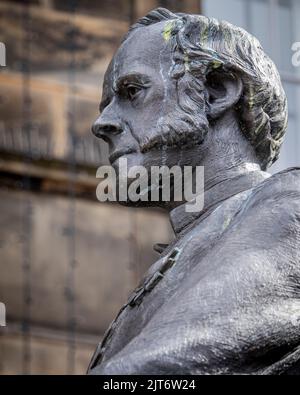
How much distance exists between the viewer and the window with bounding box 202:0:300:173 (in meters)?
26.3

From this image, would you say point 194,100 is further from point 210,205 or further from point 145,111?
point 210,205

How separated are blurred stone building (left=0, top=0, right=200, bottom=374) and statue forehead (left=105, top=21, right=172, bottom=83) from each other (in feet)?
65.0

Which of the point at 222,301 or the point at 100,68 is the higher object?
the point at 100,68

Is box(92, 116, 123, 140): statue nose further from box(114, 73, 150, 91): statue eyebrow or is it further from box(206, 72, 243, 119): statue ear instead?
box(206, 72, 243, 119): statue ear

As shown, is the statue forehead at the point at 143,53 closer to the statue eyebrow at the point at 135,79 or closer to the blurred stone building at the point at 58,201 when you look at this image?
the statue eyebrow at the point at 135,79

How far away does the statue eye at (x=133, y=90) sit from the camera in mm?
6871

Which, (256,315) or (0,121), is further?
(0,121)

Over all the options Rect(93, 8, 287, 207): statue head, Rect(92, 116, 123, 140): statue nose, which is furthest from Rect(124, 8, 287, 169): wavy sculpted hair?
Rect(92, 116, 123, 140): statue nose

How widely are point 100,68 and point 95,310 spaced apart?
98.8 inches

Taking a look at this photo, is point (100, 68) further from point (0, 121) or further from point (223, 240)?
point (223, 240)

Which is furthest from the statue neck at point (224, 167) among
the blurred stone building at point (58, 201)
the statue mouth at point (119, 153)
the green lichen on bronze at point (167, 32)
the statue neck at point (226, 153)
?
the blurred stone building at point (58, 201)

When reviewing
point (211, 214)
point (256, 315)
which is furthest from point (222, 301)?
point (211, 214)

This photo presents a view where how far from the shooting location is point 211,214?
662cm

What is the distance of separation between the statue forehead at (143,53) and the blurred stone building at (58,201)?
65.0ft
